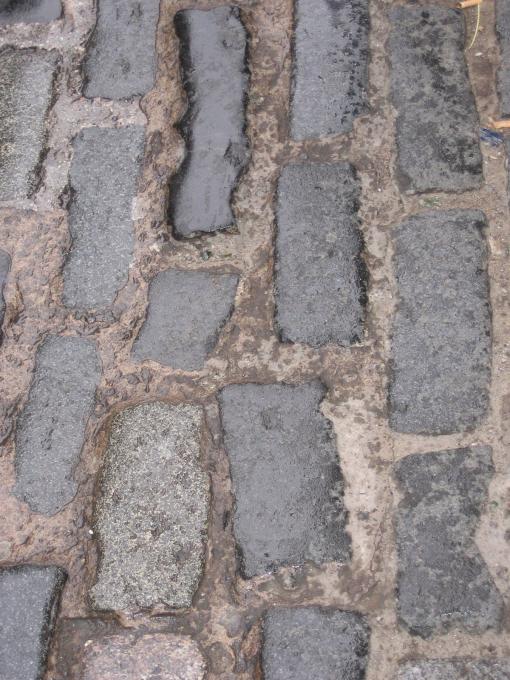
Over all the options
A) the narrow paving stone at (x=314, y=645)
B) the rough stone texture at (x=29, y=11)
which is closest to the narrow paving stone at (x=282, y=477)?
the narrow paving stone at (x=314, y=645)

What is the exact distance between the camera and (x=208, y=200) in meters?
2.26

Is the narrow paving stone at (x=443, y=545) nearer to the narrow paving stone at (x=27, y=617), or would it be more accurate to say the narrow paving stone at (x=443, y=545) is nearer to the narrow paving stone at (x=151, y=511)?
the narrow paving stone at (x=151, y=511)

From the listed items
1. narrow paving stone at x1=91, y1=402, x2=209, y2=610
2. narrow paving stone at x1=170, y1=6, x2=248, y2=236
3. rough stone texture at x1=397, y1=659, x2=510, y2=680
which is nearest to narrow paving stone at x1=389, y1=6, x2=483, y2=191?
narrow paving stone at x1=170, y1=6, x2=248, y2=236

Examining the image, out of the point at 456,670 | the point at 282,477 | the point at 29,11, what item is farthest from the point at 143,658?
the point at 29,11

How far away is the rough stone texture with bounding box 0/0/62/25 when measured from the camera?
8.74ft

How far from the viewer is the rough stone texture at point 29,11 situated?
2.66 m

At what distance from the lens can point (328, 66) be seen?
2398 millimetres

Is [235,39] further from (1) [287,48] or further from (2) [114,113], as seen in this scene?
(2) [114,113]

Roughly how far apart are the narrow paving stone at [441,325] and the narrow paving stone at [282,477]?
0.69 feet

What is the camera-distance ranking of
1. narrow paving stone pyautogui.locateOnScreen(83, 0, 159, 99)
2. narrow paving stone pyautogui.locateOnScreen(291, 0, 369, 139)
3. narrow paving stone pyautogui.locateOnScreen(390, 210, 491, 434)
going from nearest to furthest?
narrow paving stone pyautogui.locateOnScreen(390, 210, 491, 434) < narrow paving stone pyautogui.locateOnScreen(291, 0, 369, 139) < narrow paving stone pyautogui.locateOnScreen(83, 0, 159, 99)

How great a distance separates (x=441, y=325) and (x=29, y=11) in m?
1.66

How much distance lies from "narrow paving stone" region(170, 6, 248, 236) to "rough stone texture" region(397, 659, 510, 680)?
1.18m

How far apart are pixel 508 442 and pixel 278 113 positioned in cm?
111

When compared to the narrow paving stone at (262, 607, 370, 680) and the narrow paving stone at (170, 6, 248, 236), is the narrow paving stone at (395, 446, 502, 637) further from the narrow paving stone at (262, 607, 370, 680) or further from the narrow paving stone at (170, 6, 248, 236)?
the narrow paving stone at (170, 6, 248, 236)
